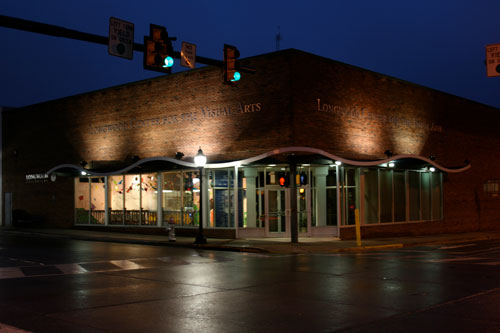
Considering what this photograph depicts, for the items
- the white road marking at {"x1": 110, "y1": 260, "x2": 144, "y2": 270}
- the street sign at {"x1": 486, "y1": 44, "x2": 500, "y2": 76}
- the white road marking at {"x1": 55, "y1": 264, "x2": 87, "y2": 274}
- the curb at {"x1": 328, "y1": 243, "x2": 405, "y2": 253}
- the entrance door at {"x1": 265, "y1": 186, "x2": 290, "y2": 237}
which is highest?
the street sign at {"x1": 486, "y1": 44, "x2": 500, "y2": 76}

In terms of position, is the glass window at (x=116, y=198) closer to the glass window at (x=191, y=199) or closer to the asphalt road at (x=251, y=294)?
the glass window at (x=191, y=199)

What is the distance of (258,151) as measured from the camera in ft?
81.0

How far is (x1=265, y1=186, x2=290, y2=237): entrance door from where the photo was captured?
25.7m

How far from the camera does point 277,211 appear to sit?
25.8 metres

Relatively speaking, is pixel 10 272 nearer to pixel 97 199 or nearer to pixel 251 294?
pixel 251 294

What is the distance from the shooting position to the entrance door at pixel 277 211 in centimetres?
2569

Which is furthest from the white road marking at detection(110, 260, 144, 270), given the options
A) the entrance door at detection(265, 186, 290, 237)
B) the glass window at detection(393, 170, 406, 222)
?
the glass window at detection(393, 170, 406, 222)

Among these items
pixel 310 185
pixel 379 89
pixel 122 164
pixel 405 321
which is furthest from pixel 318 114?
pixel 405 321

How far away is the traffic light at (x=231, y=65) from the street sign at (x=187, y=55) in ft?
2.96

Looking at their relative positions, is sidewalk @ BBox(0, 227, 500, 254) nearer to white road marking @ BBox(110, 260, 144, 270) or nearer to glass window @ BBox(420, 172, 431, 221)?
glass window @ BBox(420, 172, 431, 221)

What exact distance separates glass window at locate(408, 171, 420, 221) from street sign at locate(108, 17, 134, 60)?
20156mm

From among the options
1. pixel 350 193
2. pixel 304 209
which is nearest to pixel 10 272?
pixel 304 209

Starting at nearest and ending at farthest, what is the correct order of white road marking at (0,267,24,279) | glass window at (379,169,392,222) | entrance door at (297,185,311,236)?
white road marking at (0,267,24,279) < entrance door at (297,185,311,236) < glass window at (379,169,392,222)

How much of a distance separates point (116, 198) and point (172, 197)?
479 cm
